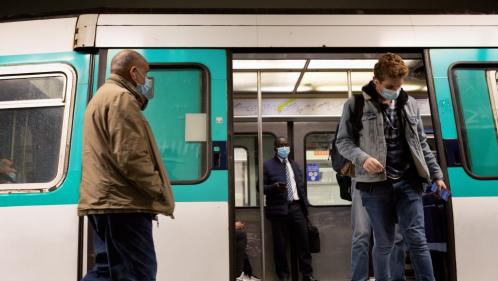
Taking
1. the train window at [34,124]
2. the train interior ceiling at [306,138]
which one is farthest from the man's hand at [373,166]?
the train interior ceiling at [306,138]

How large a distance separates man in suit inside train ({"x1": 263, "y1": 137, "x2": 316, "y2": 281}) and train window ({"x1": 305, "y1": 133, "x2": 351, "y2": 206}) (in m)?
0.31

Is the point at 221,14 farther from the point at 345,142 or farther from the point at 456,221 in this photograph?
the point at 456,221

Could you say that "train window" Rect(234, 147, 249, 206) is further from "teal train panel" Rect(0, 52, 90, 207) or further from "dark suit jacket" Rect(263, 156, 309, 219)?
"teal train panel" Rect(0, 52, 90, 207)

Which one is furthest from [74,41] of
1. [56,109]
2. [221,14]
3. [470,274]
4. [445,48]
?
[470,274]

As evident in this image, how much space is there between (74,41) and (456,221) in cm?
318

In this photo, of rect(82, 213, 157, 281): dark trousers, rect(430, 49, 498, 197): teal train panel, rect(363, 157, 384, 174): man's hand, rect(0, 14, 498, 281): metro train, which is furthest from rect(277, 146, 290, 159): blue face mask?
rect(82, 213, 157, 281): dark trousers

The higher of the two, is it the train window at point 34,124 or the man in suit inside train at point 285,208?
the train window at point 34,124

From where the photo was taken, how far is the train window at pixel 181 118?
130 inches

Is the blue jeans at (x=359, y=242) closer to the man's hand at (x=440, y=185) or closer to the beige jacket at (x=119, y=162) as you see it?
the man's hand at (x=440, y=185)

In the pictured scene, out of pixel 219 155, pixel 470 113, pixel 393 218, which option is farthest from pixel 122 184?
pixel 470 113

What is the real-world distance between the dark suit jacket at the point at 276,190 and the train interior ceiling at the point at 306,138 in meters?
0.25

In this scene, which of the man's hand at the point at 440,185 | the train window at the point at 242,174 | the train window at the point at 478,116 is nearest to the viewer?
the man's hand at the point at 440,185

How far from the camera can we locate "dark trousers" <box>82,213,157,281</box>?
2221 millimetres

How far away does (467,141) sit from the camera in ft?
11.2
